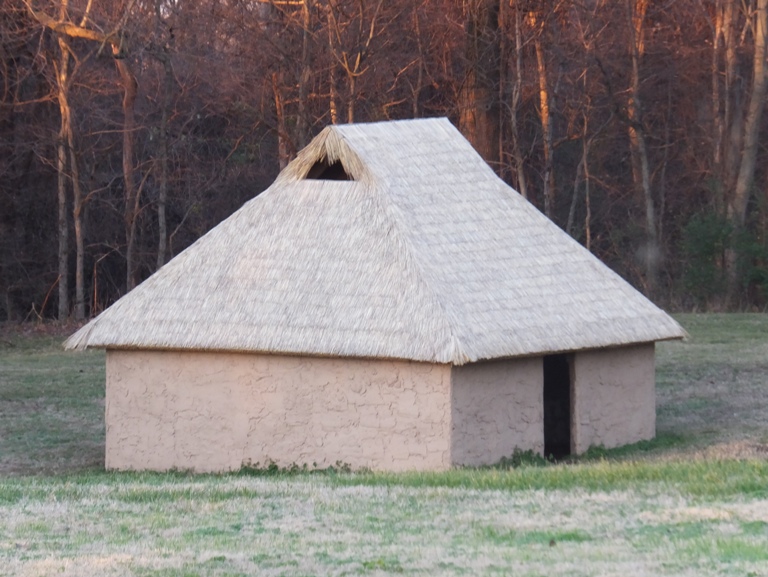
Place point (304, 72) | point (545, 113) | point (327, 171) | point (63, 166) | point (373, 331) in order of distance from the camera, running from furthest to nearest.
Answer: point (545, 113)
point (63, 166)
point (304, 72)
point (327, 171)
point (373, 331)

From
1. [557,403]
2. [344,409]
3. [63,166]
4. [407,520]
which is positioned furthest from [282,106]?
[407,520]

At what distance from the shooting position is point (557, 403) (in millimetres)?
15016

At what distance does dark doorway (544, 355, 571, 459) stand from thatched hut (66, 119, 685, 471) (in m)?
0.63

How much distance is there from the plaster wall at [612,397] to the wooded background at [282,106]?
1234 cm

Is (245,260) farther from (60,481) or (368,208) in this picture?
(60,481)

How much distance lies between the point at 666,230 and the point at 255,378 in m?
23.2

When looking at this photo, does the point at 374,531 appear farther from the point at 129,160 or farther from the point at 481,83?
the point at 129,160

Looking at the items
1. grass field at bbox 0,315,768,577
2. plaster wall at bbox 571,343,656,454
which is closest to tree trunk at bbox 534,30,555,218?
plaster wall at bbox 571,343,656,454

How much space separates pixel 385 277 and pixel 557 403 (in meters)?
3.43

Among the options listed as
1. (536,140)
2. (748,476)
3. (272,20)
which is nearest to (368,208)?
(748,476)

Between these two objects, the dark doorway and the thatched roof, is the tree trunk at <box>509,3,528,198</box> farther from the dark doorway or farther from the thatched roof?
the thatched roof

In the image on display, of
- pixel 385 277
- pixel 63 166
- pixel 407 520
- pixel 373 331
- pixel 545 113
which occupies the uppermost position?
pixel 545 113

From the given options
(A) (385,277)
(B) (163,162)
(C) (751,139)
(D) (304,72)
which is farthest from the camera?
(C) (751,139)

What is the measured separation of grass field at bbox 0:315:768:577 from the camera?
674cm
